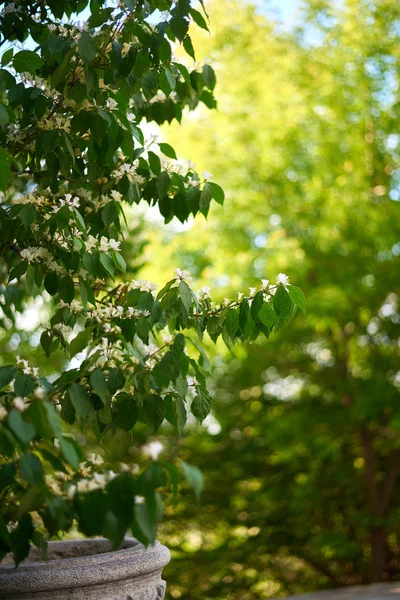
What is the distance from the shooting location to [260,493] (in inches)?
351

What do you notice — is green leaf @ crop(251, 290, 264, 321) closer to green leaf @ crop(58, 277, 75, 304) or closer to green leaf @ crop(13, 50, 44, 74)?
green leaf @ crop(58, 277, 75, 304)

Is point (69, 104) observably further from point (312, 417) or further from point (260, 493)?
point (260, 493)

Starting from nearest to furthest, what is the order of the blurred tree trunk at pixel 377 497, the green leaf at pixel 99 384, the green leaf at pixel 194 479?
1. the green leaf at pixel 194 479
2. the green leaf at pixel 99 384
3. the blurred tree trunk at pixel 377 497

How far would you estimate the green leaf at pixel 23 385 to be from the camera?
1.85 m

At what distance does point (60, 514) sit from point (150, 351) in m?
0.58

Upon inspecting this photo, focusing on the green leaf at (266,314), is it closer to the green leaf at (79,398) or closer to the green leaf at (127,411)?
the green leaf at (127,411)

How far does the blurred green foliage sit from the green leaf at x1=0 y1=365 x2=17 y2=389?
4329mm

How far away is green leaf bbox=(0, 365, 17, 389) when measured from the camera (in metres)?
1.84

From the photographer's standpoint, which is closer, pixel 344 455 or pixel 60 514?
pixel 60 514

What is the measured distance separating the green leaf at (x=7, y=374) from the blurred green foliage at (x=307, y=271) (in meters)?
4.33

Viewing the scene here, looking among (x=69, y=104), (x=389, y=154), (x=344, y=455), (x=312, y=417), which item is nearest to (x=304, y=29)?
(x=389, y=154)

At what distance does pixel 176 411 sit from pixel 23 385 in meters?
0.44

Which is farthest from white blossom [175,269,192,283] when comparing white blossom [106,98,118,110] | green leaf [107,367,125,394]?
white blossom [106,98,118,110]

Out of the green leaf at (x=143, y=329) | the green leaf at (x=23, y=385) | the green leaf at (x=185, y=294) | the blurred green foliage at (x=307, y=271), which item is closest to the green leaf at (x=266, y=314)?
the green leaf at (x=185, y=294)
